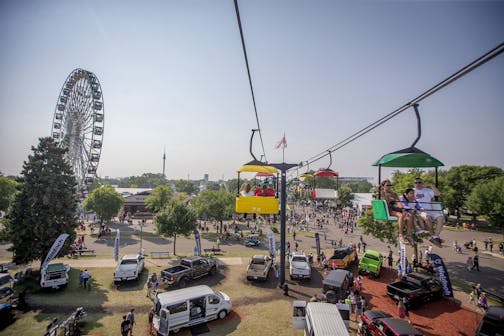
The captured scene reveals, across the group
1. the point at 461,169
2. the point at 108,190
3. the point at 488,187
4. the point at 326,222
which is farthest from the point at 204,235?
the point at 461,169

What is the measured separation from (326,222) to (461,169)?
39567mm

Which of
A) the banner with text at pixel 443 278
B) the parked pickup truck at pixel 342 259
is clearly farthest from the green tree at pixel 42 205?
the banner with text at pixel 443 278

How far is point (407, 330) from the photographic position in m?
10.4

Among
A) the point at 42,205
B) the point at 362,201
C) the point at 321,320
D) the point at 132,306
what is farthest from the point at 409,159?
the point at 362,201

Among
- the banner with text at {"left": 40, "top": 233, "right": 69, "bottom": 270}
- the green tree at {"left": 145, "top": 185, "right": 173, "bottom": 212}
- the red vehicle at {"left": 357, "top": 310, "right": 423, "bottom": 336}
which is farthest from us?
the green tree at {"left": 145, "top": 185, "right": 173, "bottom": 212}

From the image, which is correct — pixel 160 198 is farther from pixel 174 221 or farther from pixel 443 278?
pixel 443 278

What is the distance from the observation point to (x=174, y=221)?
26016 millimetres

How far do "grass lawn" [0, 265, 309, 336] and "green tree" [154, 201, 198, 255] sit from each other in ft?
24.8

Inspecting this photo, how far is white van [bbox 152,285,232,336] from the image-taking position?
11438 millimetres

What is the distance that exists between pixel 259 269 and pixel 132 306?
858cm

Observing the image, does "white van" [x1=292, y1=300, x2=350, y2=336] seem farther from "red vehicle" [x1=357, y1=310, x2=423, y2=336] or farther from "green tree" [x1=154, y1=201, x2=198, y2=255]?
"green tree" [x1=154, y1=201, x2=198, y2=255]

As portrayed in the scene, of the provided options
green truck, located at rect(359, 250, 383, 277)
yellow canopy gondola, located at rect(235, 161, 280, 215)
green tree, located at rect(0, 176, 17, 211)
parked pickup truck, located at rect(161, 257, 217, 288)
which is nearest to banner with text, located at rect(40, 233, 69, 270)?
parked pickup truck, located at rect(161, 257, 217, 288)

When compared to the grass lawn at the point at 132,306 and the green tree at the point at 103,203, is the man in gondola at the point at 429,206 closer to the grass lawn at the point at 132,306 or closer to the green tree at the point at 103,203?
the grass lawn at the point at 132,306

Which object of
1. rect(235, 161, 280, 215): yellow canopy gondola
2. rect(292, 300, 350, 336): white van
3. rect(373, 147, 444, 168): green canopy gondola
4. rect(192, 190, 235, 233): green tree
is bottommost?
rect(292, 300, 350, 336): white van
